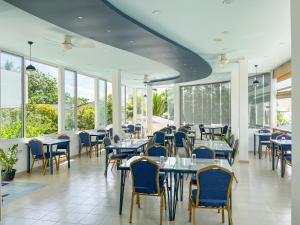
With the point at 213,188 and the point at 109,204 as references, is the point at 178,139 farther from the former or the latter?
the point at 213,188

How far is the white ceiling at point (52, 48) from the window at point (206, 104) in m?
5.66

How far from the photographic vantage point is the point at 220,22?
4.84 meters

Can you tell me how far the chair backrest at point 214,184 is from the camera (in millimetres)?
3092

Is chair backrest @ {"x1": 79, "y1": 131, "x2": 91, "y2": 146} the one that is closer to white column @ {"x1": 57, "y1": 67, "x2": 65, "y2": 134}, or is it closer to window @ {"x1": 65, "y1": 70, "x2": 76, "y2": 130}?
white column @ {"x1": 57, "y1": 67, "x2": 65, "y2": 134}

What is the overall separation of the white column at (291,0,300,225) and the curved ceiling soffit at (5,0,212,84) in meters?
2.29

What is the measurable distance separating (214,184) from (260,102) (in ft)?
31.0

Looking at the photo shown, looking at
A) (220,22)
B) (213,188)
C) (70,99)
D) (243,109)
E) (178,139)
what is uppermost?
(220,22)

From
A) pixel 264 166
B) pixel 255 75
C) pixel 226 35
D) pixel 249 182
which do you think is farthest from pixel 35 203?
pixel 255 75

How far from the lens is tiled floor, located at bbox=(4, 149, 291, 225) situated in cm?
372

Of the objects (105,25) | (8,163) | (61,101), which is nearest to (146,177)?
(105,25)

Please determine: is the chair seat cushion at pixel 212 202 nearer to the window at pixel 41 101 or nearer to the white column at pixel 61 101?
the window at pixel 41 101

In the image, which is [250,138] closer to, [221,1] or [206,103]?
[206,103]

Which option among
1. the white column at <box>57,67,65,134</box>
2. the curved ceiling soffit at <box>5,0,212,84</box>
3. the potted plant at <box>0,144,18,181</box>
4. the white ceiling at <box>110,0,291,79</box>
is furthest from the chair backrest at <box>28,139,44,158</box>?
the white ceiling at <box>110,0,291,79</box>

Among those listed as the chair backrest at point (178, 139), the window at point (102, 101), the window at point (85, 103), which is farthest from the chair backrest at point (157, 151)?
the window at point (102, 101)
